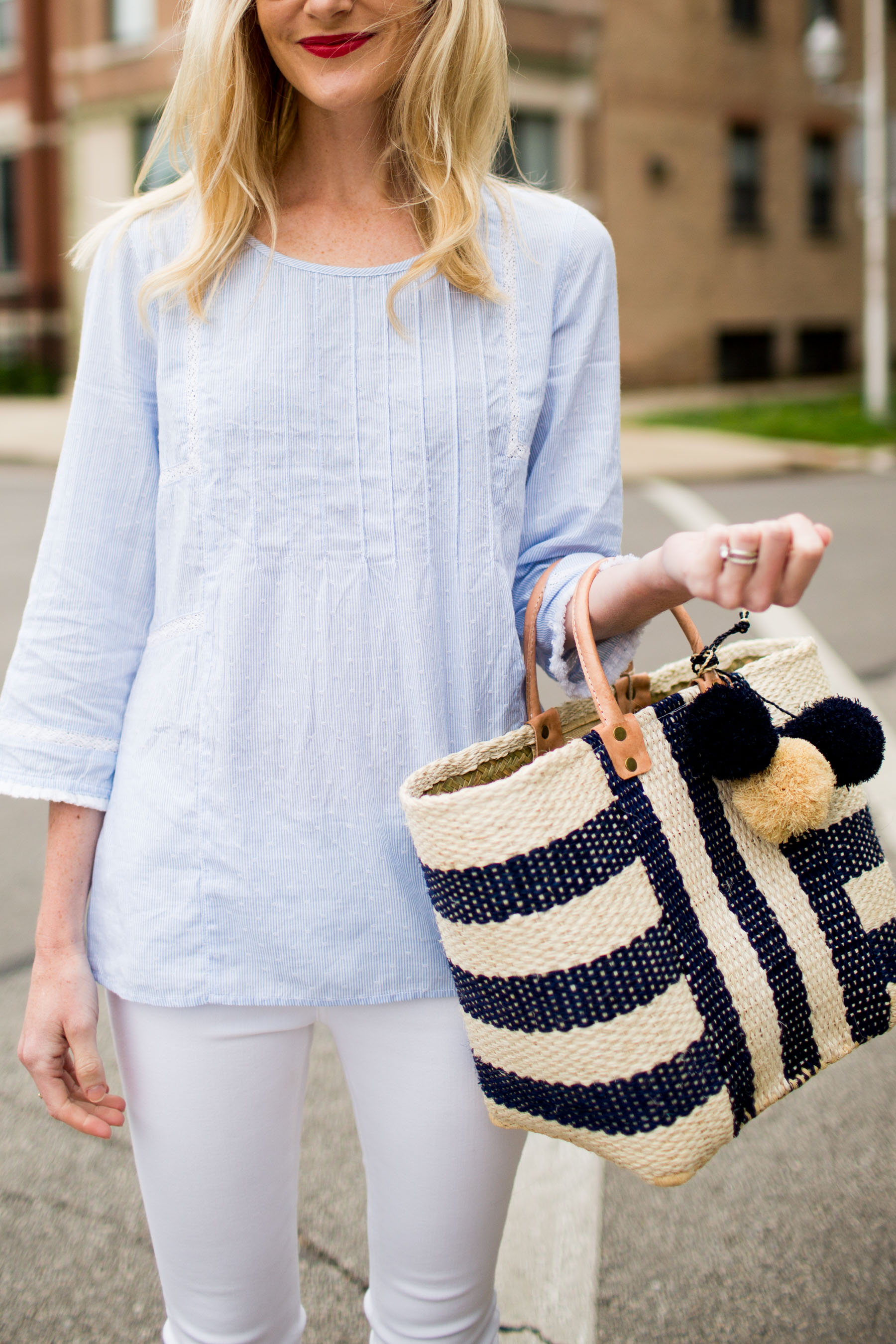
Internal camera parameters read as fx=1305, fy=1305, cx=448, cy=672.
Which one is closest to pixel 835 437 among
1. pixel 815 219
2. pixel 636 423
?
pixel 636 423

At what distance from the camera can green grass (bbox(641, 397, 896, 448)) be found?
14531 mm

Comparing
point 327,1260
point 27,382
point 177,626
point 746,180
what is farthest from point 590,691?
point 746,180

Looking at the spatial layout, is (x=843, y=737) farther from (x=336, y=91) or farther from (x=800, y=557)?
(x=336, y=91)

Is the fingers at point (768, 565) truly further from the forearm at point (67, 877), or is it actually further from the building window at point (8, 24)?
the building window at point (8, 24)

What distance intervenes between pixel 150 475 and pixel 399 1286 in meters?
1.00

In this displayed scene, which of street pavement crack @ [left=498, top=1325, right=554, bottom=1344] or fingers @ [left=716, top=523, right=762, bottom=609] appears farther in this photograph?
street pavement crack @ [left=498, top=1325, right=554, bottom=1344]

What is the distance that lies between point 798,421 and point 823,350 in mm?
9503

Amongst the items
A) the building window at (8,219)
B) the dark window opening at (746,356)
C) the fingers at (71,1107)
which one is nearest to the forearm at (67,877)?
the fingers at (71,1107)

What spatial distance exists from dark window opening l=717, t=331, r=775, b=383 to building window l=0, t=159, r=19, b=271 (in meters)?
12.1

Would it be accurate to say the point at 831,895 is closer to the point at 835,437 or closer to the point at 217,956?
the point at 217,956

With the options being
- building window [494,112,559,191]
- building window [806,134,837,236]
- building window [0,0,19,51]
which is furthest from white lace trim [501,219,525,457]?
building window [806,134,837,236]

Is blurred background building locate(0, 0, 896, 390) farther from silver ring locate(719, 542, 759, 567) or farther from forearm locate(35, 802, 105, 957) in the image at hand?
silver ring locate(719, 542, 759, 567)

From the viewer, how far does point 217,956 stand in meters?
1.44

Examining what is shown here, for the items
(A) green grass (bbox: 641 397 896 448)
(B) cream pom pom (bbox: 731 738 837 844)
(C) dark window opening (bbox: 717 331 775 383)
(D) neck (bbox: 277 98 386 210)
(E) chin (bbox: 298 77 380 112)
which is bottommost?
(B) cream pom pom (bbox: 731 738 837 844)
